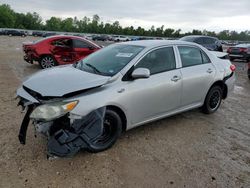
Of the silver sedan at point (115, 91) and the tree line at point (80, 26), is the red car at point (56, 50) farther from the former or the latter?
the tree line at point (80, 26)

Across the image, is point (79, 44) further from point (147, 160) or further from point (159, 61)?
point (147, 160)

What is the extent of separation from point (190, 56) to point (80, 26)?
120323mm

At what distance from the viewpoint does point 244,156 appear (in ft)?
12.5

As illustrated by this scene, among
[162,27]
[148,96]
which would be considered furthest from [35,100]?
[162,27]

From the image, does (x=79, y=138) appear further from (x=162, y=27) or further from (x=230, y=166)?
(x=162, y=27)

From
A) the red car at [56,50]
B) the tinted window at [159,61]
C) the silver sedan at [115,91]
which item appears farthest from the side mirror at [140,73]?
the red car at [56,50]

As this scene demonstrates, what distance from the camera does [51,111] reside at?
3.14 m

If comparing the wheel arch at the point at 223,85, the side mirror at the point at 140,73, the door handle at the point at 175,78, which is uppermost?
the side mirror at the point at 140,73

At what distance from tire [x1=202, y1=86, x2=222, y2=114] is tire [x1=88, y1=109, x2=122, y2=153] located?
2.45 metres

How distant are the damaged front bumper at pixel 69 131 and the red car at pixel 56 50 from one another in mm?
7110

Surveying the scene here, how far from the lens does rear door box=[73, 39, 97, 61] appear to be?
10.2 meters

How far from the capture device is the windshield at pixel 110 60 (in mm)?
3996

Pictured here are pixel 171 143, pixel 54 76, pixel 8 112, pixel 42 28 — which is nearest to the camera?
pixel 54 76

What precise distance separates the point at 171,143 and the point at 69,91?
6.20 feet
